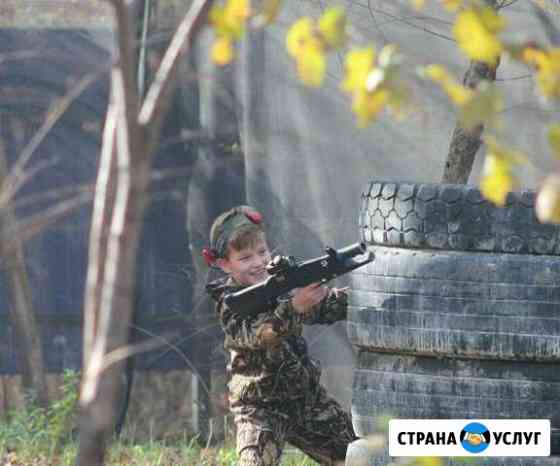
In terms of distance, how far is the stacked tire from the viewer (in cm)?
388

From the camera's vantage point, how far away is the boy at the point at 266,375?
14.8ft

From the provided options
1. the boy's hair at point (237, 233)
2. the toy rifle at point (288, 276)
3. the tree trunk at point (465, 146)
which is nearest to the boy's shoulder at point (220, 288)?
the boy's hair at point (237, 233)

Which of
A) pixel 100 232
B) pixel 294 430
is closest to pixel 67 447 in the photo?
pixel 294 430

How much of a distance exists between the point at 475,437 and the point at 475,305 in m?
0.41

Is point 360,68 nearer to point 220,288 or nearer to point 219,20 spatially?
point 219,20

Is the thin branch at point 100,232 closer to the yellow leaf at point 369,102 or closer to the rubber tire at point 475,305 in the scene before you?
the yellow leaf at point 369,102

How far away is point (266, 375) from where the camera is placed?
4.59 meters

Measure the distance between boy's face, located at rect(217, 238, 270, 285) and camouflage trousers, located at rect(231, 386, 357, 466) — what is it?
18.0 inches

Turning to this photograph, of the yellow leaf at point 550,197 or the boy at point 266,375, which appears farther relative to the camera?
the boy at point 266,375

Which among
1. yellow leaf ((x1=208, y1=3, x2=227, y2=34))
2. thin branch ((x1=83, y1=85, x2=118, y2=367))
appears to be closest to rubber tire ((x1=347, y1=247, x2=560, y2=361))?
thin branch ((x1=83, y1=85, x2=118, y2=367))

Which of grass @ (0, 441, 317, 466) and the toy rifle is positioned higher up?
the toy rifle

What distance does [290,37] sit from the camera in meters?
1.94

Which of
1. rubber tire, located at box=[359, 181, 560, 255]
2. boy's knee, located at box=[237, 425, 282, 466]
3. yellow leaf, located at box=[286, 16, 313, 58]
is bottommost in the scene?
boy's knee, located at box=[237, 425, 282, 466]

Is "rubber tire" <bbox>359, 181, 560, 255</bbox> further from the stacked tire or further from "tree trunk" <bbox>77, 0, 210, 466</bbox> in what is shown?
"tree trunk" <bbox>77, 0, 210, 466</bbox>
